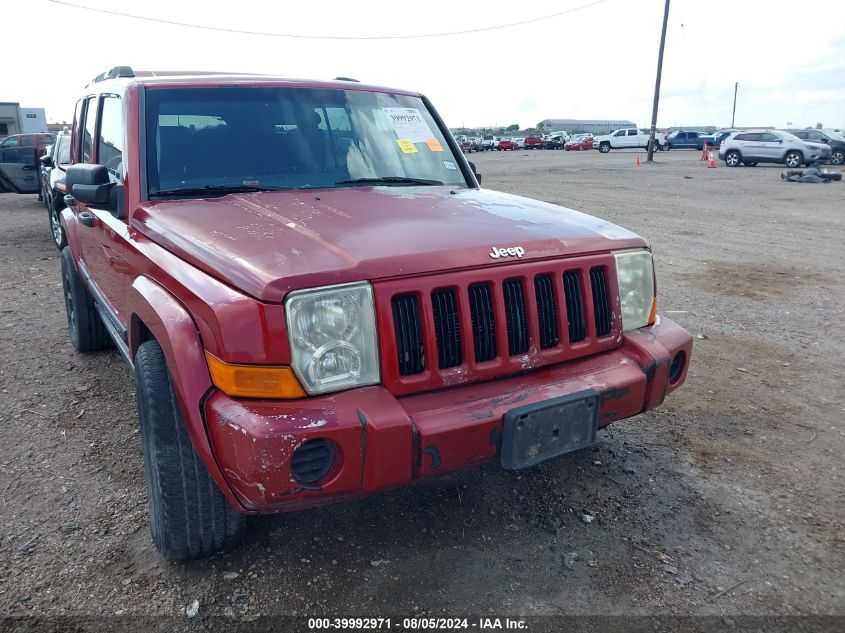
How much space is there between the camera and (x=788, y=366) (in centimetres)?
454

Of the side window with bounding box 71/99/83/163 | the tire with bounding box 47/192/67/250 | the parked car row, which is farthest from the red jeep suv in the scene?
the parked car row

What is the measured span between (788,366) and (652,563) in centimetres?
267

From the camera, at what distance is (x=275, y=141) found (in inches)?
127

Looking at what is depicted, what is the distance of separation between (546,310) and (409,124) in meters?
1.75

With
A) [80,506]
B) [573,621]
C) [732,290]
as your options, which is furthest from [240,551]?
[732,290]

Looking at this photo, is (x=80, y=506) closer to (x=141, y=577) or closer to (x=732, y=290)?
(x=141, y=577)

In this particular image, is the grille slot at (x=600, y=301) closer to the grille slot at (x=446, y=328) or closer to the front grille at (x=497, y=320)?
the front grille at (x=497, y=320)

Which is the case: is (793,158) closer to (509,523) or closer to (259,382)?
(509,523)

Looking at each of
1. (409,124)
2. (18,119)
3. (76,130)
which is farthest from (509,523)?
(18,119)

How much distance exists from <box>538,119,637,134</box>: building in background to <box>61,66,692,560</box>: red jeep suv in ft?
335

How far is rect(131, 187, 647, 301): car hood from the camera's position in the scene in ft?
6.98

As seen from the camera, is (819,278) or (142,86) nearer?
(142,86)

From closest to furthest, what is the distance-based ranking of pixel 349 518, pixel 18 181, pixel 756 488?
pixel 349 518 → pixel 756 488 → pixel 18 181

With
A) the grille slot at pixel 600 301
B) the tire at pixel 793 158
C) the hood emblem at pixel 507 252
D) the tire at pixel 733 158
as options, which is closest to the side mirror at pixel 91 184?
the hood emblem at pixel 507 252
